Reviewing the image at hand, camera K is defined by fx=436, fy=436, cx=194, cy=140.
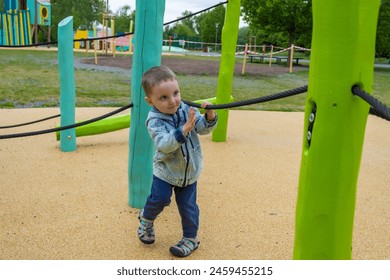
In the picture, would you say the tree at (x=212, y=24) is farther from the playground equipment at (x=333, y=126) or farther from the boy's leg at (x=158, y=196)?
the playground equipment at (x=333, y=126)

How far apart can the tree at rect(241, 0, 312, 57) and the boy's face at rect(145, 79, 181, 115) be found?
23177 mm

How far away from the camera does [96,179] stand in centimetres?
378

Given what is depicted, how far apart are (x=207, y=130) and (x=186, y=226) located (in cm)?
59

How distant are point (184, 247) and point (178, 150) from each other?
582 millimetres

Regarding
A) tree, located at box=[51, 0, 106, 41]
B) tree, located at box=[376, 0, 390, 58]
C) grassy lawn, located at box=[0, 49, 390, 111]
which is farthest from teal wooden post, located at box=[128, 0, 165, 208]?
tree, located at box=[51, 0, 106, 41]

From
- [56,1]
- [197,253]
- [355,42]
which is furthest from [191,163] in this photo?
[56,1]

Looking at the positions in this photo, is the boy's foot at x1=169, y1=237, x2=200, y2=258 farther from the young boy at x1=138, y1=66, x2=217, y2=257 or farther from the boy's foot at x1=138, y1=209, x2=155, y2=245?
the boy's foot at x1=138, y1=209, x2=155, y2=245

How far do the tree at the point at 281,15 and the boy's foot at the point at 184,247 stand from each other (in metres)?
23.1

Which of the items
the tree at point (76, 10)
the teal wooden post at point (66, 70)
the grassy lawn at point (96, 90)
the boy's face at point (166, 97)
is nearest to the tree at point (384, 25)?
the grassy lawn at point (96, 90)

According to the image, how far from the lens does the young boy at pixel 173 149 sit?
220cm

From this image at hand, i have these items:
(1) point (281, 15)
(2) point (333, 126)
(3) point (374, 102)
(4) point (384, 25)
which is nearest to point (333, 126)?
(2) point (333, 126)

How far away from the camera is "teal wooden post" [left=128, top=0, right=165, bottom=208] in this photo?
288 centimetres

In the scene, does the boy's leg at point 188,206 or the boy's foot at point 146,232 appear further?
the boy's foot at point 146,232
